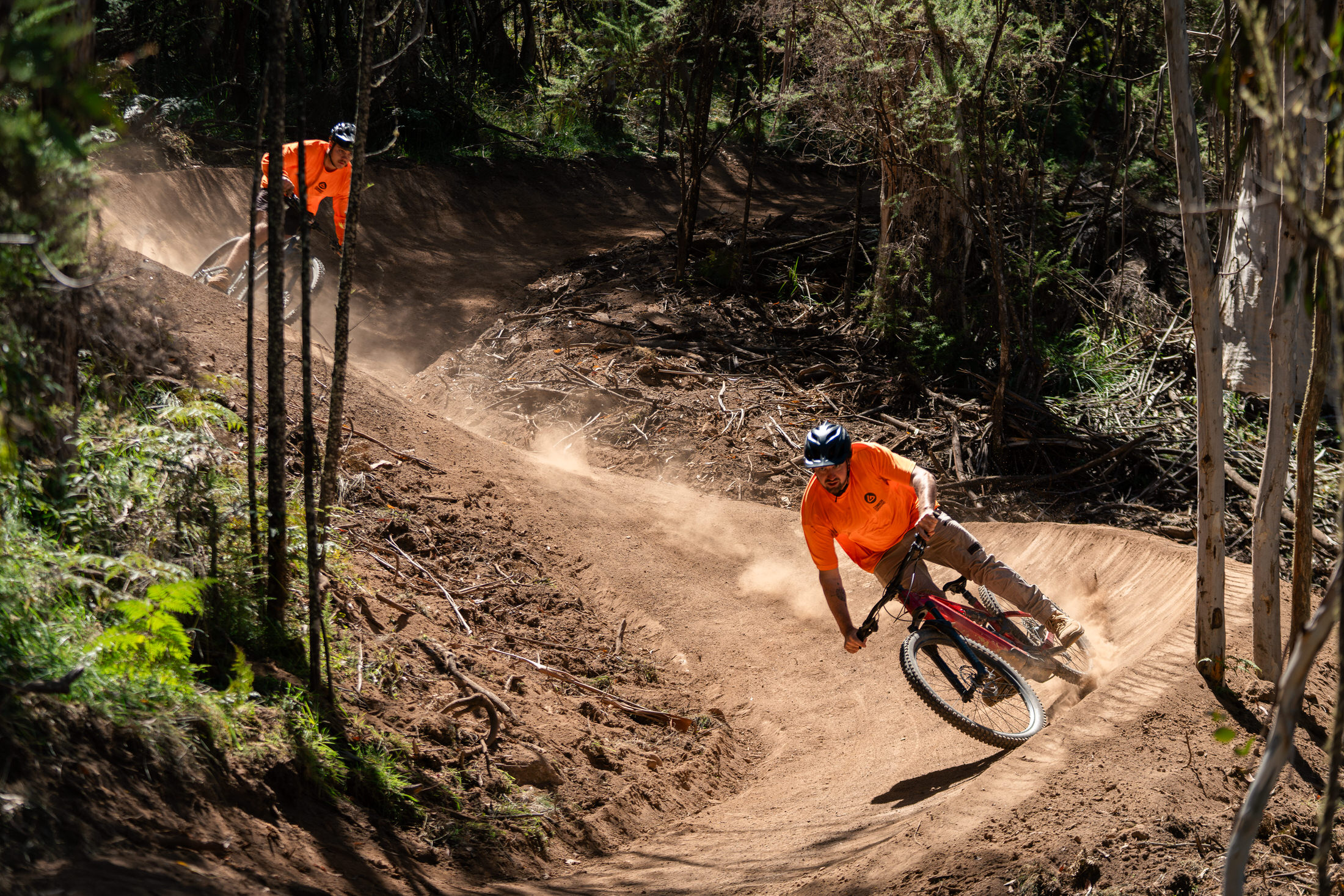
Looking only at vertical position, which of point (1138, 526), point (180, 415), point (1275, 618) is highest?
point (180, 415)

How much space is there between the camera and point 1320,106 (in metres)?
3.91

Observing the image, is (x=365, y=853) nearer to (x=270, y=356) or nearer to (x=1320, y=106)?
(x=270, y=356)

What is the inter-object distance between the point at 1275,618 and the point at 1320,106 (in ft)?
8.10

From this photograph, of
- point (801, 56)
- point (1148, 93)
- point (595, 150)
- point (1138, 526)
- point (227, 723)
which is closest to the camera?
point (227, 723)

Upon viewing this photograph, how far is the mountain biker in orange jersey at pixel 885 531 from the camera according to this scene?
5.87m

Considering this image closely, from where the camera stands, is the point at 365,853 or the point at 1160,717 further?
the point at 1160,717

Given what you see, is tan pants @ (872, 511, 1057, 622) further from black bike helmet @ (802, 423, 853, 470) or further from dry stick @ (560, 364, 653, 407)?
dry stick @ (560, 364, 653, 407)

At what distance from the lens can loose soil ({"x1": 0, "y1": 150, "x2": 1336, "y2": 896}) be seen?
3430 mm

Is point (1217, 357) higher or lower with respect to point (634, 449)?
higher

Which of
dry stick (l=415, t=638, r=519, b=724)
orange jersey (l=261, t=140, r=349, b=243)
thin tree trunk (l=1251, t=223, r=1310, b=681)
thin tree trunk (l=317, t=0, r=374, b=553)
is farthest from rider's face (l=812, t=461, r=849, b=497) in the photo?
orange jersey (l=261, t=140, r=349, b=243)

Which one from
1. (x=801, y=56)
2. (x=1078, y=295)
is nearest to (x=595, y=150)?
(x=801, y=56)

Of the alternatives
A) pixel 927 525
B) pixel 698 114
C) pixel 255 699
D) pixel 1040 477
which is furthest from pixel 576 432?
pixel 255 699

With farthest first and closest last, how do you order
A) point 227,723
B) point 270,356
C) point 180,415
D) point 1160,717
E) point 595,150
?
point 595,150, point 180,415, point 1160,717, point 270,356, point 227,723

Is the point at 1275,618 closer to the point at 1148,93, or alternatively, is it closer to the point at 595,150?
the point at 1148,93
